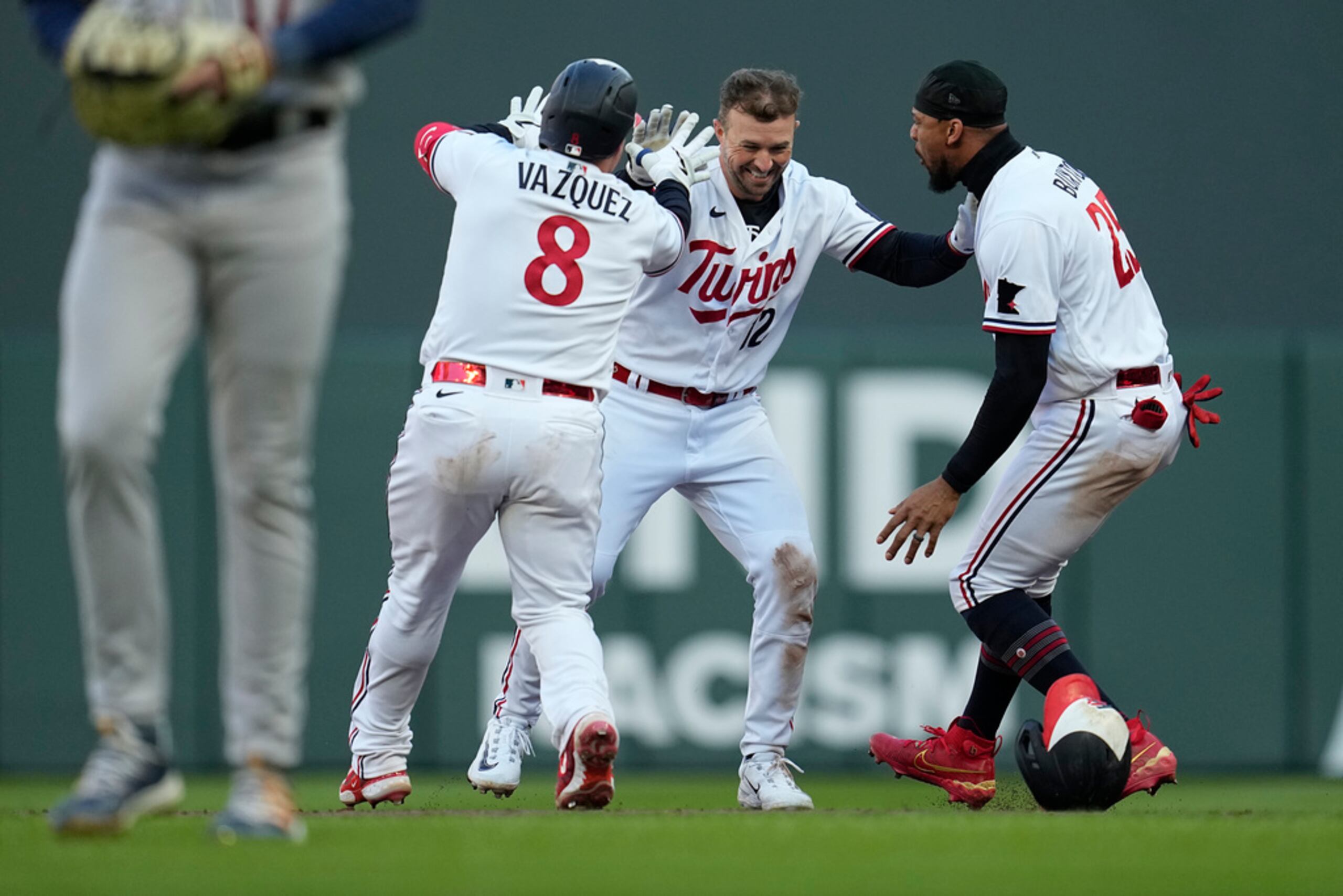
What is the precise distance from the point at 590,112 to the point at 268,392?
1663 millimetres

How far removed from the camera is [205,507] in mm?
6910

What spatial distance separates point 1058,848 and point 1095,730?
120cm

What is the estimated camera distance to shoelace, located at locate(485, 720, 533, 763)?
17.1 ft

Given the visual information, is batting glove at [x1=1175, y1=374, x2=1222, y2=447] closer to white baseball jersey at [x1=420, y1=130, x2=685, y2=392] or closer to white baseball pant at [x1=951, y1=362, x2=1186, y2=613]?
white baseball pant at [x1=951, y1=362, x2=1186, y2=613]

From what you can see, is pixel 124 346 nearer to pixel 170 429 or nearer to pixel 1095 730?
pixel 1095 730

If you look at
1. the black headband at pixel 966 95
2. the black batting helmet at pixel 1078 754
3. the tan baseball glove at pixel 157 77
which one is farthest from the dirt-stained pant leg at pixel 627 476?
the tan baseball glove at pixel 157 77

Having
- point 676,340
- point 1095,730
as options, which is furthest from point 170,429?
point 1095,730

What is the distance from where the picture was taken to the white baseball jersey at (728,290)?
5.14 meters

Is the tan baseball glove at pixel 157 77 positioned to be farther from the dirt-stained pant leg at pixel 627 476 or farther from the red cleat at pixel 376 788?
the dirt-stained pant leg at pixel 627 476

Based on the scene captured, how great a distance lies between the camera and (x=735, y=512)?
517 centimetres

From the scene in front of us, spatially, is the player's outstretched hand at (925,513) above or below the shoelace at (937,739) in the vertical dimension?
above

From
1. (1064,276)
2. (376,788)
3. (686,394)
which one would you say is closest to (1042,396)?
(1064,276)

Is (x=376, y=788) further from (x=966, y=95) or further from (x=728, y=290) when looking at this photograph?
(x=966, y=95)

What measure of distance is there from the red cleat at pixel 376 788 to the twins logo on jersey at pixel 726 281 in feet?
4.91
